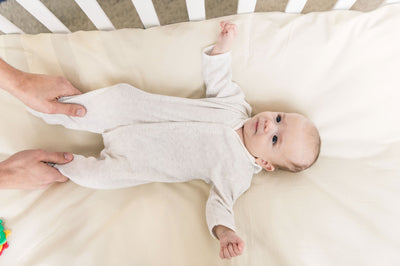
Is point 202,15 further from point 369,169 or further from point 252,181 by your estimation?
point 369,169

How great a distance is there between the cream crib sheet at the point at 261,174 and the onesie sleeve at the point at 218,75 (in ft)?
0.13

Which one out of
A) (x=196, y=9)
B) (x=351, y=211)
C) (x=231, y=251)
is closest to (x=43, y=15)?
(x=196, y=9)

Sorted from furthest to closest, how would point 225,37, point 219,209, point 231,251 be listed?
1. point 225,37
2. point 219,209
3. point 231,251

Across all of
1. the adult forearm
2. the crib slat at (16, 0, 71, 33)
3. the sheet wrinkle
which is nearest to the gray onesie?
the adult forearm

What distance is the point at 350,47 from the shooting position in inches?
40.1

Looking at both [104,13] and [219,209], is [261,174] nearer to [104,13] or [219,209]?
[219,209]

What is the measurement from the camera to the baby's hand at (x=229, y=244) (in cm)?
78


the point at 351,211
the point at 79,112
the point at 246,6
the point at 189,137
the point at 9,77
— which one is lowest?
the point at 351,211

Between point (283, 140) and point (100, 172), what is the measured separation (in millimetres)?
628

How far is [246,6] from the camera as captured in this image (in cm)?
108

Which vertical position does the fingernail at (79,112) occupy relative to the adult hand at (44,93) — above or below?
below

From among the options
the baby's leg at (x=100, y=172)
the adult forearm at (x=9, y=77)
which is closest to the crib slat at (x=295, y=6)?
the baby's leg at (x=100, y=172)

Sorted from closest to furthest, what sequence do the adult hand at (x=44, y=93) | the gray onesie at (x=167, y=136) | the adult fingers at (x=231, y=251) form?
the adult fingers at (x=231, y=251)
the adult hand at (x=44, y=93)
the gray onesie at (x=167, y=136)

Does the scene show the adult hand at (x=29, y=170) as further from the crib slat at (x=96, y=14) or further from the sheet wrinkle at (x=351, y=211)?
the sheet wrinkle at (x=351, y=211)
